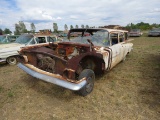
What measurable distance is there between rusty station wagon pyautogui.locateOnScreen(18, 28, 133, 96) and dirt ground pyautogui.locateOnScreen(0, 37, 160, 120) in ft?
1.43

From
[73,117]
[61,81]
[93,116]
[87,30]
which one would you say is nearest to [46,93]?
[61,81]

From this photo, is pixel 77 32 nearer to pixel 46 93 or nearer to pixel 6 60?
pixel 46 93

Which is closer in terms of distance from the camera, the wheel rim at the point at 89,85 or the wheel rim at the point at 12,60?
the wheel rim at the point at 89,85

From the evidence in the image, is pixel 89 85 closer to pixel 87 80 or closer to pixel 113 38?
pixel 87 80

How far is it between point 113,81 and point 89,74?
4.70ft

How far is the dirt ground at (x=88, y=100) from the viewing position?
2.98 metres

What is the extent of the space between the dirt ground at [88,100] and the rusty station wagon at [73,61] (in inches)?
17.1

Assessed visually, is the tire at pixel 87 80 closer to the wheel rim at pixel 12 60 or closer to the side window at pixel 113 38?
the side window at pixel 113 38

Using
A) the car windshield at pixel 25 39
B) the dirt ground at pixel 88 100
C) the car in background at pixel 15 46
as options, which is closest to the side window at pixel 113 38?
the dirt ground at pixel 88 100

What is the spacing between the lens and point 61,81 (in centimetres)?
311

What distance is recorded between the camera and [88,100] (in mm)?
3523

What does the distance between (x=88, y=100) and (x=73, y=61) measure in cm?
107

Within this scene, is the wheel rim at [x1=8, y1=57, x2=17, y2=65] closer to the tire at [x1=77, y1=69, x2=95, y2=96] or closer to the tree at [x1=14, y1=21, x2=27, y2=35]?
the tire at [x1=77, y1=69, x2=95, y2=96]

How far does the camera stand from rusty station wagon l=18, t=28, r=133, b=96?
317cm
